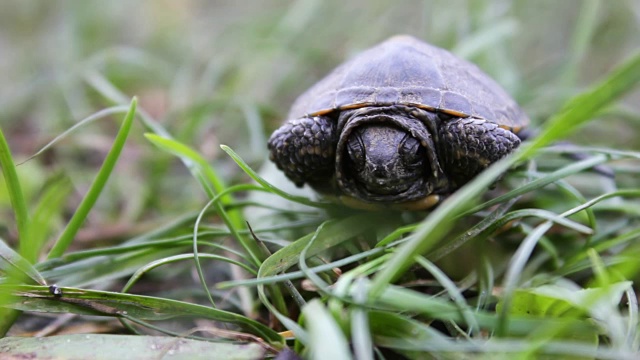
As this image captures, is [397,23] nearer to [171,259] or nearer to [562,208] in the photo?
[562,208]

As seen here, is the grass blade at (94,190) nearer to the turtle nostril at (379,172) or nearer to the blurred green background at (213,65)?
the blurred green background at (213,65)

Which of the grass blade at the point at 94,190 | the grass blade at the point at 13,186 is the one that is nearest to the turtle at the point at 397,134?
the grass blade at the point at 94,190

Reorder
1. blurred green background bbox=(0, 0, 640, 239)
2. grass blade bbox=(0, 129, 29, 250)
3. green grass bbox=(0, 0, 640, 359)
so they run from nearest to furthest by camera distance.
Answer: green grass bbox=(0, 0, 640, 359) → grass blade bbox=(0, 129, 29, 250) → blurred green background bbox=(0, 0, 640, 239)

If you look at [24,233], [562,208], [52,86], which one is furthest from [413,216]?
[52,86]

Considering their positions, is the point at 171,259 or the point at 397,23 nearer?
the point at 171,259

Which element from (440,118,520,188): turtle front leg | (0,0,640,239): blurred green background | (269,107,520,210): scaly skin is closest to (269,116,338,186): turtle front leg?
(269,107,520,210): scaly skin

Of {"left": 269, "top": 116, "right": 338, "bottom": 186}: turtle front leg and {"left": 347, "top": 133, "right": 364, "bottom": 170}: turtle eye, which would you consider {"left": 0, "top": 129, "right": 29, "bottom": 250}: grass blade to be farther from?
{"left": 347, "top": 133, "right": 364, "bottom": 170}: turtle eye

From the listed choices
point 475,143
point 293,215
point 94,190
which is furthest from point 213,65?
point 475,143
